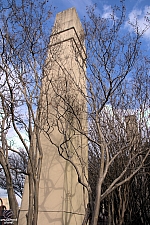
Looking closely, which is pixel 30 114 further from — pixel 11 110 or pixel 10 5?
pixel 10 5

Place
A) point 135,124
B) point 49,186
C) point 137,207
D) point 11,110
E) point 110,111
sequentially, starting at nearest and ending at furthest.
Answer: point 11,110 < point 49,186 < point 135,124 < point 110,111 < point 137,207

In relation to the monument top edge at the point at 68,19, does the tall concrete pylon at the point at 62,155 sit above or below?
below

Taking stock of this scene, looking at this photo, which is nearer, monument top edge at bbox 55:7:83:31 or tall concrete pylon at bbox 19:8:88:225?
tall concrete pylon at bbox 19:8:88:225

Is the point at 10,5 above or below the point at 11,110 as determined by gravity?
above

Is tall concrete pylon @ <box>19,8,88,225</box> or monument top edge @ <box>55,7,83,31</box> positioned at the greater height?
monument top edge @ <box>55,7,83,31</box>

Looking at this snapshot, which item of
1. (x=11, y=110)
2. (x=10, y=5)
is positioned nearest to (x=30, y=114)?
(x=11, y=110)

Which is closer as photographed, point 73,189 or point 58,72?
point 73,189

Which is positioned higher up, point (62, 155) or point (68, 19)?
point (68, 19)

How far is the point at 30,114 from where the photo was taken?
17.2ft

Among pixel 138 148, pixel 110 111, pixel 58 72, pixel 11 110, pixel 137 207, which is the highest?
pixel 58 72

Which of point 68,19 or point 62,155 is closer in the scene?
point 62,155

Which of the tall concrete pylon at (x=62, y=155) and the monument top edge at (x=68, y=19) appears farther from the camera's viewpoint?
the monument top edge at (x=68, y=19)

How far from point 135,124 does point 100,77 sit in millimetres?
2060

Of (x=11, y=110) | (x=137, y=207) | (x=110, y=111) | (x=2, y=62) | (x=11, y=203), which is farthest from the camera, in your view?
(x=137, y=207)
